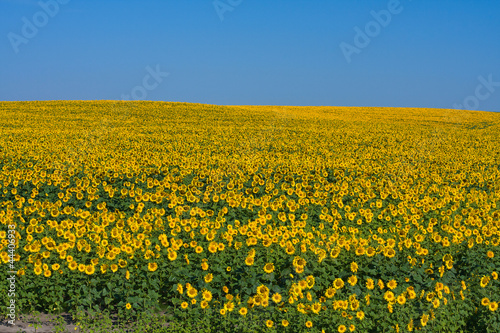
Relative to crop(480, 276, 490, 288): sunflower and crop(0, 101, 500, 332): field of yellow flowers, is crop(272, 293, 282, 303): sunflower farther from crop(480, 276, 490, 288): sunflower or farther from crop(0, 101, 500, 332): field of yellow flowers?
crop(480, 276, 490, 288): sunflower

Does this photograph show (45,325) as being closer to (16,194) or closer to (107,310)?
(107,310)

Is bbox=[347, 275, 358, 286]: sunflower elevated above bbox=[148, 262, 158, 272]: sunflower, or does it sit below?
below

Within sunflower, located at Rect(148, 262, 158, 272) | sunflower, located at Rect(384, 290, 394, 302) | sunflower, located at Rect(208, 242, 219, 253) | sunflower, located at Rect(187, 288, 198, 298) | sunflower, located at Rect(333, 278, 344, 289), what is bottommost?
sunflower, located at Rect(187, 288, 198, 298)

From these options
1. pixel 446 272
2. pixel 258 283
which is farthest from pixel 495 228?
pixel 258 283

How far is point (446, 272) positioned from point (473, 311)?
1.10 metres

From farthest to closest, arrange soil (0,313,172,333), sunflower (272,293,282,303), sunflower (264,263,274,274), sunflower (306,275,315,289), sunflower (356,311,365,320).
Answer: sunflower (264,263,274,274) → sunflower (306,275,315,289) → soil (0,313,172,333) → sunflower (272,293,282,303) → sunflower (356,311,365,320)

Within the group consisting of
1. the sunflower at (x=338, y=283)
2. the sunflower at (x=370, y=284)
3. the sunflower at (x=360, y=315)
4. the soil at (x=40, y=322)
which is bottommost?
the soil at (x=40, y=322)

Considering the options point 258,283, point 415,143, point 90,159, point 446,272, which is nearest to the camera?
point 258,283

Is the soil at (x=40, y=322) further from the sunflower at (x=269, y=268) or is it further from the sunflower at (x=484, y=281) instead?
the sunflower at (x=484, y=281)

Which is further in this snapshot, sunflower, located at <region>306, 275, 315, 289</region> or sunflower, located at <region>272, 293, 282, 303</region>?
sunflower, located at <region>306, 275, 315, 289</region>

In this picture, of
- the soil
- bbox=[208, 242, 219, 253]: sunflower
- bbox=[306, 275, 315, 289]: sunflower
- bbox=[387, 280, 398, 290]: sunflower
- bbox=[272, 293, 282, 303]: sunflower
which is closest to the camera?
bbox=[272, 293, 282, 303]: sunflower

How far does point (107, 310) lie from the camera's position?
20.7 ft

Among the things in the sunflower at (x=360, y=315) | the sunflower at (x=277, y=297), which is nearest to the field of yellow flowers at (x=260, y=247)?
the sunflower at (x=360, y=315)

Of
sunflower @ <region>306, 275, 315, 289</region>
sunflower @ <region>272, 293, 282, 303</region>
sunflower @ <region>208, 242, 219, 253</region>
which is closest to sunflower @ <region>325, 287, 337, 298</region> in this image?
sunflower @ <region>306, 275, 315, 289</region>
